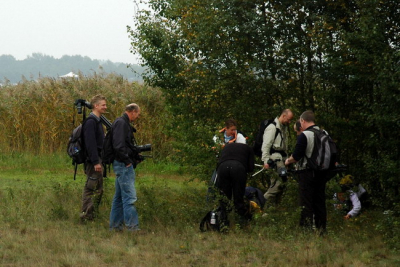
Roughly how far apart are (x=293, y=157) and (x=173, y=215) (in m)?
2.44

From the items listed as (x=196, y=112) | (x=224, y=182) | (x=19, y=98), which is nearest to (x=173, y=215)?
(x=224, y=182)

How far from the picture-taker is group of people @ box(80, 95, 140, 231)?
9500mm

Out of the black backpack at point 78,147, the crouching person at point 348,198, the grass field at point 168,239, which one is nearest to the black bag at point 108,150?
the black backpack at point 78,147

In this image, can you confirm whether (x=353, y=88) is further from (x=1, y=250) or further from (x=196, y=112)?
(x=1, y=250)

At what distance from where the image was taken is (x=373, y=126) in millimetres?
11797

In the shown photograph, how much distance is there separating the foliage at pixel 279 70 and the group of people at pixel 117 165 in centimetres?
204

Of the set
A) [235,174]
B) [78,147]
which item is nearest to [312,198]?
[235,174]

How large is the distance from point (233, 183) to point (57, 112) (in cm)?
1137

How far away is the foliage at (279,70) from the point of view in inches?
455

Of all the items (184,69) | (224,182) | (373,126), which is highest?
(184,69)

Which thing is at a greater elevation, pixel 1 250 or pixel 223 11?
pixel 223 11

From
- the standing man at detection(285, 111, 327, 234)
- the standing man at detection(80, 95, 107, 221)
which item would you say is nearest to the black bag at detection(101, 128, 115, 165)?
the standing man at detection(80, 95, 107, 221)

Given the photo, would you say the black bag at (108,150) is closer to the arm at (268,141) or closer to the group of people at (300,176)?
the group of people at (300,176)

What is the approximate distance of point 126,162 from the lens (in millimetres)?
9484
